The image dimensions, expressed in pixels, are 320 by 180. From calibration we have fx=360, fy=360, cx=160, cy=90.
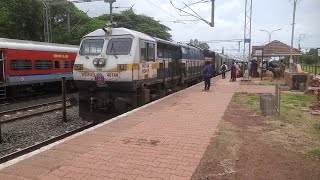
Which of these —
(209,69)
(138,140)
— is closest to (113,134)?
(138,140)

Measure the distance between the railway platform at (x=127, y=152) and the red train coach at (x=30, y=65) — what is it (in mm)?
9659

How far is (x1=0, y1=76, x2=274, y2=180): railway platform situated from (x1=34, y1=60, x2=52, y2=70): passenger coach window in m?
11.2

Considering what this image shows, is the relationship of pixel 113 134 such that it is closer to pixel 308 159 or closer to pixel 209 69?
pixel 308 159

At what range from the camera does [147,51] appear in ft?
44.0

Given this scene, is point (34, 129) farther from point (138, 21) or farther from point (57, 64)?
point (138, 21)

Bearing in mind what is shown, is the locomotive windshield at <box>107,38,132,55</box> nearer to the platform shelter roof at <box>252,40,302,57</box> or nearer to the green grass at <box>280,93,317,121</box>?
the green grass at <box>280,93,317,121</box>

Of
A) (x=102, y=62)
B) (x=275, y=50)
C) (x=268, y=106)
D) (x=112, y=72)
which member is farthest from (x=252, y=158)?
(x=275, y=50)

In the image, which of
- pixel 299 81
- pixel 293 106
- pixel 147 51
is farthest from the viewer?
pixel 299 81

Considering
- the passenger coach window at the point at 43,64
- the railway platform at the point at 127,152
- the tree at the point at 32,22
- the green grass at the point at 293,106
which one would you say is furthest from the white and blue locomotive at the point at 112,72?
the tree at the point at 32,22

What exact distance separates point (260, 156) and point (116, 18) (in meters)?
50.0

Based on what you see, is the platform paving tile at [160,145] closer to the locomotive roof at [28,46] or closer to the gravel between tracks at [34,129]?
the gravel between tracks at [34,129]

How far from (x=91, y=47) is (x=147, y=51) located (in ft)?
6.74

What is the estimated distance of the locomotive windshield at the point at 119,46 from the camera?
40.5 feet

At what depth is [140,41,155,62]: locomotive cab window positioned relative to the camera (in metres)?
12.8
